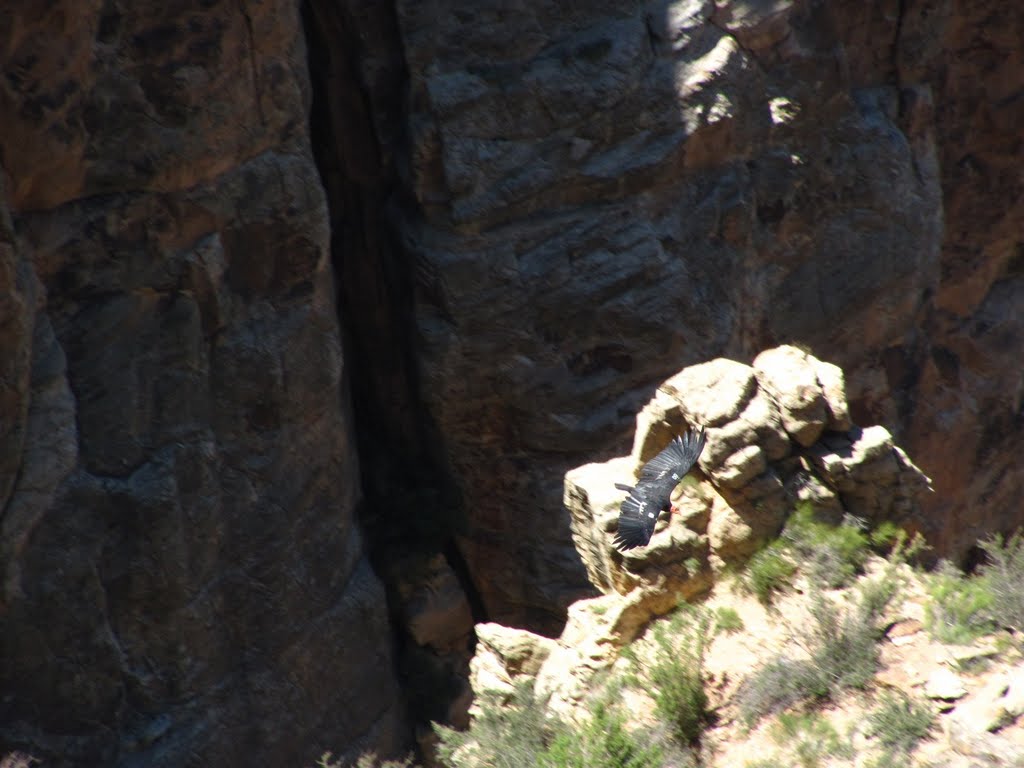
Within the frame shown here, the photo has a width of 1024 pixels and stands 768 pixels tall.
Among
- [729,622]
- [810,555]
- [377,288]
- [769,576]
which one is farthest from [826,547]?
[377,288]

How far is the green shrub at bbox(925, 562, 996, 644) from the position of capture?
5414 mm

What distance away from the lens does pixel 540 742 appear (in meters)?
6.00

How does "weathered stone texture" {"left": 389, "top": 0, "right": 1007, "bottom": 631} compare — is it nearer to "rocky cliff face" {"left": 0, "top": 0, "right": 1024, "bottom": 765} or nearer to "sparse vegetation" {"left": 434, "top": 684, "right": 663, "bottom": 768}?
"rocky cliff face" {"left": 0, "top": 0, "right": 1024, "bottom": 765}

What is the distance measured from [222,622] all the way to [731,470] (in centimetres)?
469

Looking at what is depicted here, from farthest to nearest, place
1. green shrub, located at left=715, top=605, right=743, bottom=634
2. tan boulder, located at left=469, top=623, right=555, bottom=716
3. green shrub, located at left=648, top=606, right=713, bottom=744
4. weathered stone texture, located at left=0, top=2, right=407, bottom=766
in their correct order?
weathered stone texture, located at left=0, top=2, right=407, bottom=766 < tan boulder, located at left=469, top=623, right=555, bottom=716 < green shrub, located at left=715, top=605, right=743, bottom=634 < green shrub, located at left=648, top=606, right=713, bottom=744

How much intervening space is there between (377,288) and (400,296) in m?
→ 0.26

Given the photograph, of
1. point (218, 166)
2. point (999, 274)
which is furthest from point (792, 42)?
point (218, 166)

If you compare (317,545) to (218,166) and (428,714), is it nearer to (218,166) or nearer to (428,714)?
(428,714)

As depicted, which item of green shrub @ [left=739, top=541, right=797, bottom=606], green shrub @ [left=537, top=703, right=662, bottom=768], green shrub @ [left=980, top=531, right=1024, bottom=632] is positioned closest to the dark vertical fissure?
green shrub @ [left=739, top=541, right=797, bottom=606]

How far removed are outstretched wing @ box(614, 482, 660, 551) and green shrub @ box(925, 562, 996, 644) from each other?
134cm

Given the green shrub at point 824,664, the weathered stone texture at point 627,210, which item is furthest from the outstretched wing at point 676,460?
the weathered stone texture at point 627,210

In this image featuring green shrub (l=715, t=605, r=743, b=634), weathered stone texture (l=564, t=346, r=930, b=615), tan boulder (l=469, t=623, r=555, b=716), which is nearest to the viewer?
green shrub (l=715, t=605, r=743, b=634)

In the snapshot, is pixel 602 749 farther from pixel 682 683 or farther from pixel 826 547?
pixel 826 547

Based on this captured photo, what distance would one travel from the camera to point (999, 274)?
14.6 m
